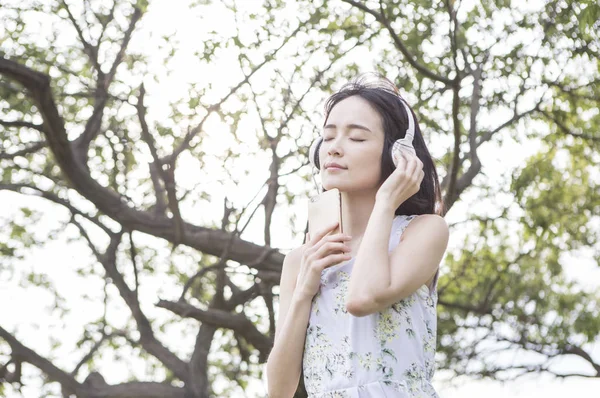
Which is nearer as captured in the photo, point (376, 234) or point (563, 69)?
point (376, 234)

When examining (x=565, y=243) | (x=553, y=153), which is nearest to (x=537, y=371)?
(x=565, y=243)

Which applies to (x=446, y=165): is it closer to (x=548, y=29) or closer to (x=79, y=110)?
(x=548, y=29)

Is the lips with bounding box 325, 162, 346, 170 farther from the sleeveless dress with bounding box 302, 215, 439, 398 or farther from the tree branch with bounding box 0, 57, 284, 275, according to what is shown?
the tree branch with bounding box 0, 57, 284, 275

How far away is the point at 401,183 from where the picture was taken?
7.76 feet

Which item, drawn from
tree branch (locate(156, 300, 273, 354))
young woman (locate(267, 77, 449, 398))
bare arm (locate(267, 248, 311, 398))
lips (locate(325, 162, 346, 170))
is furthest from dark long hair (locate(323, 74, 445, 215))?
tree branch (locate(156, 300, 273, 354))

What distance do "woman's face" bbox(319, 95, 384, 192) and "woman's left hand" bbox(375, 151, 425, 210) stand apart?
0.08 m

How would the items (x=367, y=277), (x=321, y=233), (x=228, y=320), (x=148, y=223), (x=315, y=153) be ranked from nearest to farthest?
(x=367, y=277) → (x=321, y=233) → (x=315, y=153) → (x=228, y=320) → (x=148, y=223)

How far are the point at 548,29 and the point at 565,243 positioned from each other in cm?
258

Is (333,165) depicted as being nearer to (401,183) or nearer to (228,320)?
(401,183)

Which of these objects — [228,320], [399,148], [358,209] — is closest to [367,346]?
[358,209]

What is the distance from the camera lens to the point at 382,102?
101 inches

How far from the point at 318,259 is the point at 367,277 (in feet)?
0.56

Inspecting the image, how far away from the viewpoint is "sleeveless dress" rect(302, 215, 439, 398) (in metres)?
2.28

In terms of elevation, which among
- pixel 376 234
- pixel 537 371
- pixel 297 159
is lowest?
pixel 376 234
